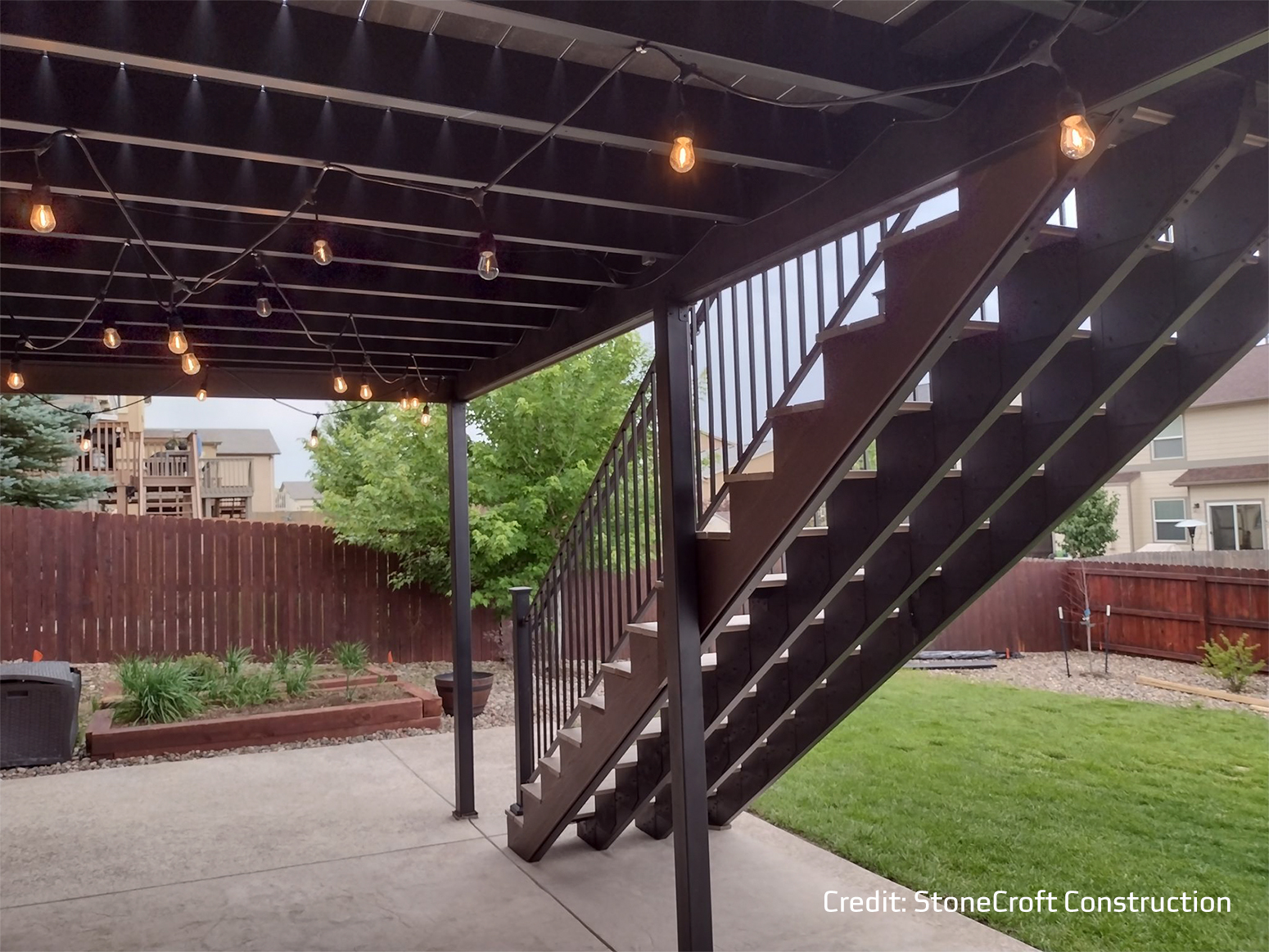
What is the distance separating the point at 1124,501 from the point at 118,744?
1339 cm

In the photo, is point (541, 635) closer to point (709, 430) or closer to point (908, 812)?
point (709, 430)

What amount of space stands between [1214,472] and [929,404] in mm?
11092

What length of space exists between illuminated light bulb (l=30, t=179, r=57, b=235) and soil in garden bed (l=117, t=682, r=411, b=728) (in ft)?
18.1

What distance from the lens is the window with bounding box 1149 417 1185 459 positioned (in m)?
12.3

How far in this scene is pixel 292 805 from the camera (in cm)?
549

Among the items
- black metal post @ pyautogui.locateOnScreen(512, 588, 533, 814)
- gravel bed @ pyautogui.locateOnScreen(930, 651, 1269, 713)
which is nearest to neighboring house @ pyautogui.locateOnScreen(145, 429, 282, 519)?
black metal post @ pyautogui.locateOnScreen(512, 588, 533, 814)

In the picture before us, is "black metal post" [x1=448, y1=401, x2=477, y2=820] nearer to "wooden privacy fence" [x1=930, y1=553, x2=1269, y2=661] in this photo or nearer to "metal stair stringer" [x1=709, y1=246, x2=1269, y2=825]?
"metal stair stringer" [x1=709, y1=246, x2=1269, y2=825]

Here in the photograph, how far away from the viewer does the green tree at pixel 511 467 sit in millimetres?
8641

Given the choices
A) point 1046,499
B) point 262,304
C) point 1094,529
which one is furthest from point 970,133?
point 1094,529

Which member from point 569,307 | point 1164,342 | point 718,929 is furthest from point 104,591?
point 1164,342

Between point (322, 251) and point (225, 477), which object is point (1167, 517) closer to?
point (322, 251)

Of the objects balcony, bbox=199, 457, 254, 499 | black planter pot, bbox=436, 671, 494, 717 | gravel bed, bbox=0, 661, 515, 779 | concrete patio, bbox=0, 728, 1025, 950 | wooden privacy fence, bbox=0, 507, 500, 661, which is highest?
balcony, bbox=199, 457, 254, 499

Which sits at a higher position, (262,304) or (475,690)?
(262,304)

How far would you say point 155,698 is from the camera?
7.02 m
